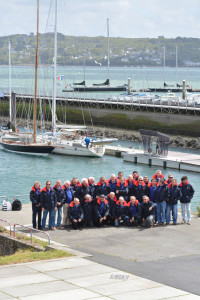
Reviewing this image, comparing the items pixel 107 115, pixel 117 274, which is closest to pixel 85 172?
pixel 107 115

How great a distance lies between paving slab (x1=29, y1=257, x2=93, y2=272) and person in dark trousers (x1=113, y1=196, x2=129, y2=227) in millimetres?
3639

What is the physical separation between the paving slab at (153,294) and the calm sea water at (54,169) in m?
24.1

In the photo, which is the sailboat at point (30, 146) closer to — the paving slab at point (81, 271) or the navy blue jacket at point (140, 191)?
the navy blue jacket at point (140, 191)

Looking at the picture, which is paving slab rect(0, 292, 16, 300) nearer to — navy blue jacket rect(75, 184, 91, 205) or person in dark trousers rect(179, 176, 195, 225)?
navy blue jacket rect(75, 184, 91, 205)

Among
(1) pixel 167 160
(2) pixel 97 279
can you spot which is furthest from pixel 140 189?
(1) pixel 167 160

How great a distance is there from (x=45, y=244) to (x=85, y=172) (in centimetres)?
3054

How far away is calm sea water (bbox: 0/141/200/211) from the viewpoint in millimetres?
42025

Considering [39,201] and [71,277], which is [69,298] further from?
[39,201]

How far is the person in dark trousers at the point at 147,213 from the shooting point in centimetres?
1919

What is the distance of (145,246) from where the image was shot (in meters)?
17.2

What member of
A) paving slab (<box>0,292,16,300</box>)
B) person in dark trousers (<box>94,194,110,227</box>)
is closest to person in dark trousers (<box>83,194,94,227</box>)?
person in dark trousers (<box>94,194,110,227</box>)

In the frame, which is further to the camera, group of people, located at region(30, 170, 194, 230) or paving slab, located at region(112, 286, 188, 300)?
group of people, located at region(30, 170, 194, 230)

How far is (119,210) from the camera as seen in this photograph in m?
19.2

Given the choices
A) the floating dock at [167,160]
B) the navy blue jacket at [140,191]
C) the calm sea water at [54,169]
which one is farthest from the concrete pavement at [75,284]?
the floating dock at [167,160]
